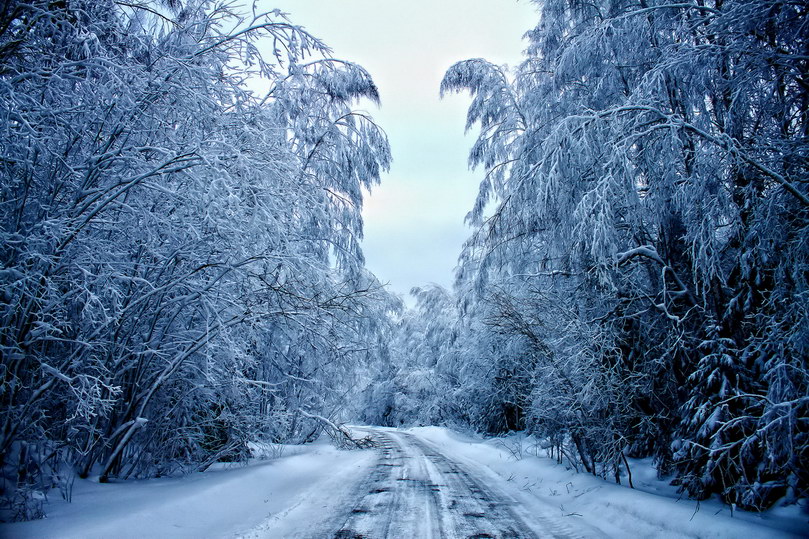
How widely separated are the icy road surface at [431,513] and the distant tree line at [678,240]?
1760 millimetres

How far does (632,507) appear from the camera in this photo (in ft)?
16.9

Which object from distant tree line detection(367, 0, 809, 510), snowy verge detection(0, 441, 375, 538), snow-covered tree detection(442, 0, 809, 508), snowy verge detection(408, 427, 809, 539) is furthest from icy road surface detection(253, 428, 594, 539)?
snow-covered tree detection(442, 0, 809, 508)

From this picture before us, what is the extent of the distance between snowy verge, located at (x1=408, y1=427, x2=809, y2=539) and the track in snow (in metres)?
0.61

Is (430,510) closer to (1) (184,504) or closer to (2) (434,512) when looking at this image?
(2) (434,512)

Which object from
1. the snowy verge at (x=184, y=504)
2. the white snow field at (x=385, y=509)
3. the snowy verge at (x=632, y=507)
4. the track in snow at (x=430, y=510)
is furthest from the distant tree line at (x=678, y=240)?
the snowy verge at (x=184, y=504)

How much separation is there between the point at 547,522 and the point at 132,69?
281 inches

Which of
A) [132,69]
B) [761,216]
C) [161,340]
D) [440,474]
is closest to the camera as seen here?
[761,216]

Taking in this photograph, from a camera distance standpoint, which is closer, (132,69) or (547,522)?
(132,69)

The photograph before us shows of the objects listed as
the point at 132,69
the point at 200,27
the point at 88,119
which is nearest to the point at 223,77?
the point at 200,27

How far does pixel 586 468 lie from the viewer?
759 centimetres

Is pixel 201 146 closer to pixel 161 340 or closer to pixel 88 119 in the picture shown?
pixel 88 119

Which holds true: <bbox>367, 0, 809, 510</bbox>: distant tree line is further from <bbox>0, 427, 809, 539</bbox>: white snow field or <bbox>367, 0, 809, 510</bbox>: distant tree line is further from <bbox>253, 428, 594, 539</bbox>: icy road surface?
<bbox>253, 428, 594, 539</bbox>: icy road surface

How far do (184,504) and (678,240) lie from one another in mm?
7538

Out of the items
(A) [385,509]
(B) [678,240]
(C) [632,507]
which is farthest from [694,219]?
(A) [385,509]
